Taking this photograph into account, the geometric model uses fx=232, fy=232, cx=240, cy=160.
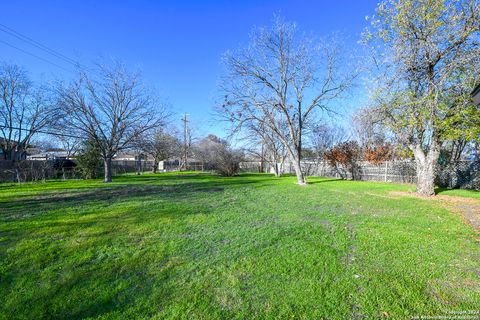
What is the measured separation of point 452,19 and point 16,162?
2801cm

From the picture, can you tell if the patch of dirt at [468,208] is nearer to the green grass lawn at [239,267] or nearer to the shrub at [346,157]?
the green grass lawn at [239,267]

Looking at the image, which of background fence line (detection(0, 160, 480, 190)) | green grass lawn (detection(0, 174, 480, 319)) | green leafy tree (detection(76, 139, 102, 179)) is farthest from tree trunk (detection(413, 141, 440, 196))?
green leafy tree (detection(76, 139, 102, 179))

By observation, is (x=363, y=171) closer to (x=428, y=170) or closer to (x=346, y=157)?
(x=346, y=157)

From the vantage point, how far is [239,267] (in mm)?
3295

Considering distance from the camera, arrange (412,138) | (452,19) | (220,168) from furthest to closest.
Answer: (220,168)
(412,138)
(452,19)

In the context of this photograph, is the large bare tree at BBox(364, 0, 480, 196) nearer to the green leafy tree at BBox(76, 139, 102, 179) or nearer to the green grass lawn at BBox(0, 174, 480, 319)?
the green grass lawn at BBox(0, 174, 480, 319)

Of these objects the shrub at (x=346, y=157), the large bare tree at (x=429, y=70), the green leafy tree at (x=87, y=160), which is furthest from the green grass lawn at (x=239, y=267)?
the green leafy tree at (x=87, y=160)

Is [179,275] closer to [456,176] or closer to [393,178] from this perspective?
[456,176]

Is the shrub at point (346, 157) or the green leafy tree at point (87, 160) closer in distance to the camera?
the shrub at point (346, 157)

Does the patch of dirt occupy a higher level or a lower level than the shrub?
lower

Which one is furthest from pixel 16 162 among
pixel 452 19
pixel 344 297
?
pixel 452 19

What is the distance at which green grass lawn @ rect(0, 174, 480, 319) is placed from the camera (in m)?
2.48

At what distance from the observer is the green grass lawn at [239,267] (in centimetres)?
248

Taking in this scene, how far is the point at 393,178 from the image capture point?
15.9 meters
